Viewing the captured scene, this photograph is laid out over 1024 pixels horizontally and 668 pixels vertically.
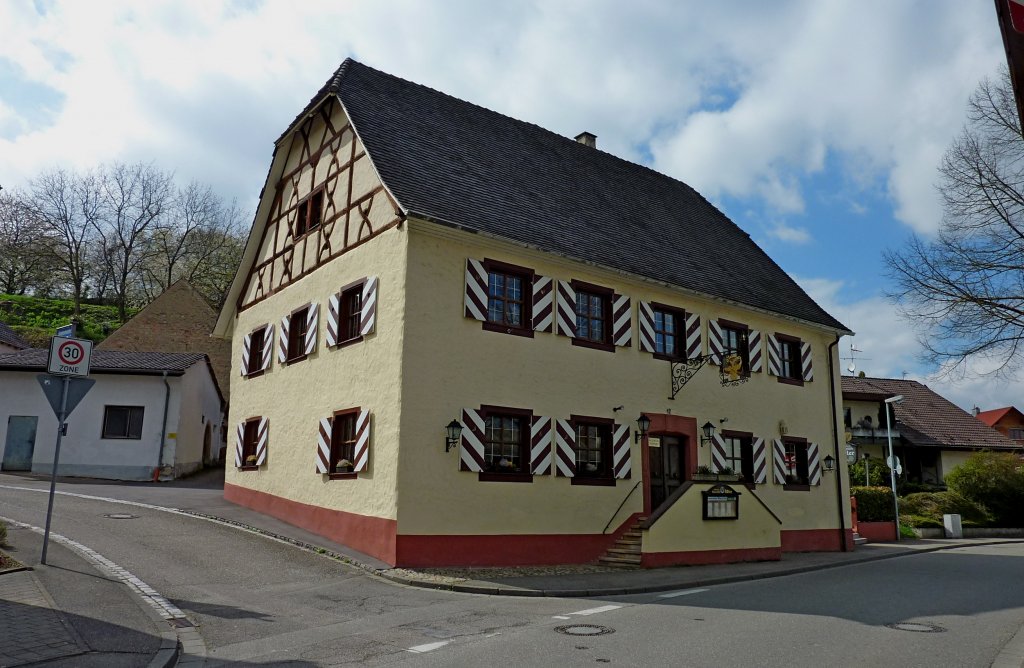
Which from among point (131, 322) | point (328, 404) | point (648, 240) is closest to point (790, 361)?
point (648, 240)

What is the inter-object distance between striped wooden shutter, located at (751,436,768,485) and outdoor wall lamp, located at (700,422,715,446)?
2.08 m

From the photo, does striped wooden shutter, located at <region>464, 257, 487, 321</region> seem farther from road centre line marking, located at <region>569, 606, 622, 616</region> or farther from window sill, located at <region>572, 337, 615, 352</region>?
road centre line marking, located at <region>569, 606, 622, 616</region>

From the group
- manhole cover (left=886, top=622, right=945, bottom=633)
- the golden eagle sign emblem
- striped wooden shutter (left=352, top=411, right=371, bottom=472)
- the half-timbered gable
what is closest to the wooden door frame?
the golden eagle sign emblem

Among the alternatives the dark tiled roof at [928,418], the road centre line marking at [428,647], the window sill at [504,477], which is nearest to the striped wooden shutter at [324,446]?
the window sill at [504,477]

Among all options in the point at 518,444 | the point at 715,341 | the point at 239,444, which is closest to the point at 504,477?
the point at 518,444

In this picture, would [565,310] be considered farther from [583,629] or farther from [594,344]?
[583,629]

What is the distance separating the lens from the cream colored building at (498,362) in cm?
1380

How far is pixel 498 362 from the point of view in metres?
14.6

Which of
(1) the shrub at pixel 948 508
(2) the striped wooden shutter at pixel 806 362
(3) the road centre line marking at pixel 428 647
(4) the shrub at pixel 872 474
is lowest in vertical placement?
(3) the road centre line marking at pixel 428 647

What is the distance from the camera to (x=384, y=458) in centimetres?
1337

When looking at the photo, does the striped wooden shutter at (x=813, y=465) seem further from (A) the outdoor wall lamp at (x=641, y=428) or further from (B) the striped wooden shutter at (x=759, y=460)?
(A) the outdoor wall lamp at (x=641, y=428)

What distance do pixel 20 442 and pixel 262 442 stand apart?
11.9 metres

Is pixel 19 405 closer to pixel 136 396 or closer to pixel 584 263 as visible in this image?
pixel 136 396

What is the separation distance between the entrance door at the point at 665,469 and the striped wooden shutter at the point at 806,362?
591 cm
